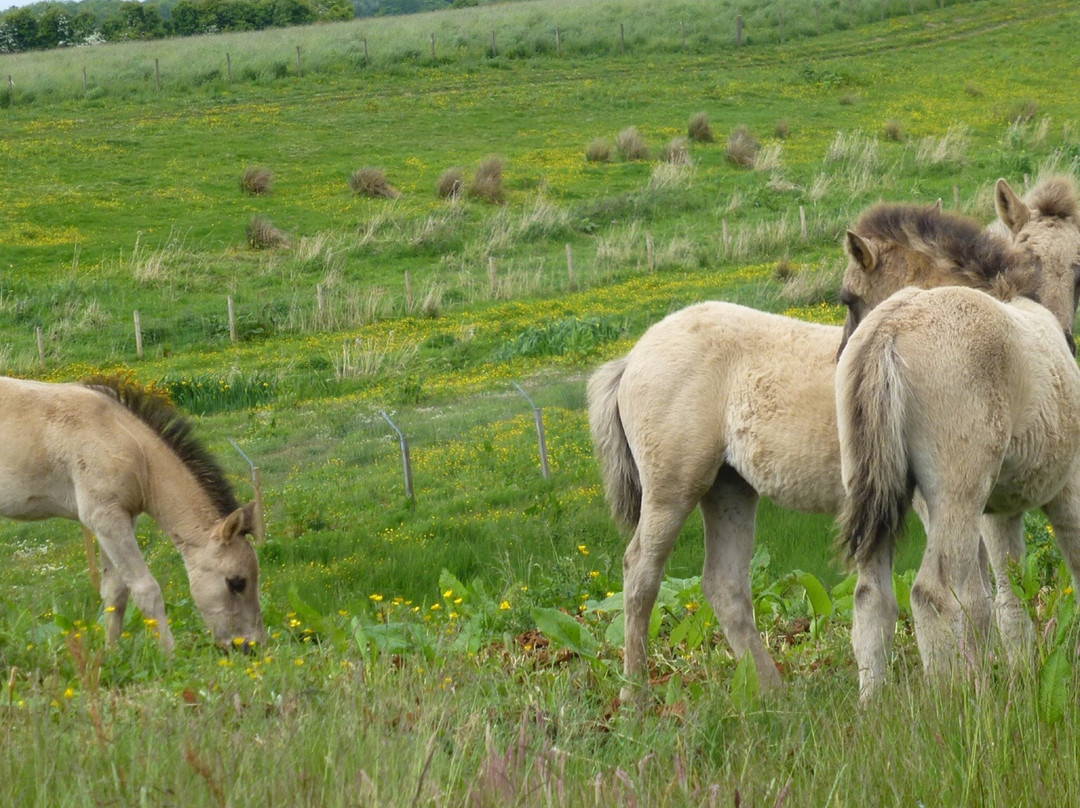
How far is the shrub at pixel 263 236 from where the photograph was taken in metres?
28.6

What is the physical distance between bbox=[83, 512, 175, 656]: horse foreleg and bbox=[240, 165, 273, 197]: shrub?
25593 mm

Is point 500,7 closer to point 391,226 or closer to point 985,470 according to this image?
point 391,226

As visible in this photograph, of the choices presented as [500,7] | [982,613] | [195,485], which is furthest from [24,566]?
[500,7]

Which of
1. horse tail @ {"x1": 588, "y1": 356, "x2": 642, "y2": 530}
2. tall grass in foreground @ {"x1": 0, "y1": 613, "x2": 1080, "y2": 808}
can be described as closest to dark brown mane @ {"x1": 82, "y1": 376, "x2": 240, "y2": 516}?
horse tail @ {"x1": 588, "y1": 356, "x2": 642, "y2": 530}

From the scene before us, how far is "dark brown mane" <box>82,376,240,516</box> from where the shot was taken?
899cm

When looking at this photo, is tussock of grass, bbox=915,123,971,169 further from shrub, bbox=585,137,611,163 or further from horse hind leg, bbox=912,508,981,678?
horse hind leg, bbox=912,508,981,678

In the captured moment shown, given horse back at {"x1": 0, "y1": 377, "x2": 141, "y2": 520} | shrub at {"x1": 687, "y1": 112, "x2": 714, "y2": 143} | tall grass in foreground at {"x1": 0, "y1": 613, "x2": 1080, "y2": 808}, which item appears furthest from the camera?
shrub at {"x1": 687, "y1": 112, "x2": 714, "y2": 143}

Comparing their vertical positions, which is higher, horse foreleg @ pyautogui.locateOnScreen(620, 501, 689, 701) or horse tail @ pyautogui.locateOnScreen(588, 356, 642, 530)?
horse tail @ pyautogui.locateOnScreen(588, 356, 642, 530)

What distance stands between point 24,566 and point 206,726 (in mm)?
8983

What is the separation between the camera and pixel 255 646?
23.5 feet

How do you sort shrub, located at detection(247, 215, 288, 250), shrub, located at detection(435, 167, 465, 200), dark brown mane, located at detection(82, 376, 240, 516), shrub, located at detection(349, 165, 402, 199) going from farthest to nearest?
1. shrub, located at detection(349, 165, 402, 199)
2. shrub, located at detection(435, 167, 465, 200)
3. shrub, located at detection(247, 215, 288, 250)
4. dark brown mane, located at detection(82, 376, 240, 516)

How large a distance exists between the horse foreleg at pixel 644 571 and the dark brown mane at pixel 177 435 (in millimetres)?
4144

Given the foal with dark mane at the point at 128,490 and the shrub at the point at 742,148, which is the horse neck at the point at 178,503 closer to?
the foal with dark mane at the point at 128,490

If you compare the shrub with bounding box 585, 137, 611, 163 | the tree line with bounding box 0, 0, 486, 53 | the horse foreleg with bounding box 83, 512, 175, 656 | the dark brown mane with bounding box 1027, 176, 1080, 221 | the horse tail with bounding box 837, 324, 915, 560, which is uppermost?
the tree line with bounding box 0, 0, 486, 53
